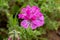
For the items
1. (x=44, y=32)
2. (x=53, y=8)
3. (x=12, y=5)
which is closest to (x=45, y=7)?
(x=53, y=8)

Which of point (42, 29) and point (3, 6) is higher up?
point (3, 6)

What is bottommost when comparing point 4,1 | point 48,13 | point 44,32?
point 44,32

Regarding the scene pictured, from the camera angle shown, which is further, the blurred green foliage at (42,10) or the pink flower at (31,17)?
the blurred green foliage at (42,10)

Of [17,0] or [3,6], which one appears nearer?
[3,6]

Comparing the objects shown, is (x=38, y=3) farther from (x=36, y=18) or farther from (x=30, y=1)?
(x=36, y=18)

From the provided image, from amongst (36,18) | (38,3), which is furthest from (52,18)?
(36,18)

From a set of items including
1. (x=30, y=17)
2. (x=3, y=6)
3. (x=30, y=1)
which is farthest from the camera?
(x=30, y=1)

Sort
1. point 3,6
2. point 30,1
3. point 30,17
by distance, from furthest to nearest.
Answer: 1. point 30,1
2. point 3,6
3. point 30,17

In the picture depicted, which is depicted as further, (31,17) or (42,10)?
(42,10)

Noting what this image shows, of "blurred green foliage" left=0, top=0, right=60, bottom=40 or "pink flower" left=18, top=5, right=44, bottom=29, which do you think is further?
"blurred green foliage" left=0, top=0, right=60, bottom=40
